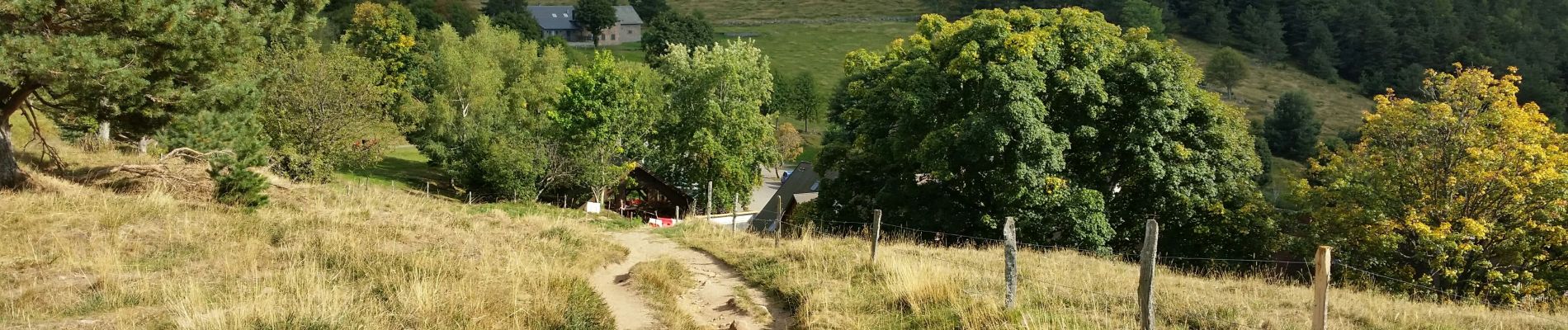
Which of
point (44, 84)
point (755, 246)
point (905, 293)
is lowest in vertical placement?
point (755, 246)

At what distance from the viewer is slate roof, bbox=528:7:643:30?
129 metres

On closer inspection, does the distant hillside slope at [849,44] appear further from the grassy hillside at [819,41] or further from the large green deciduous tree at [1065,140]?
the large green deciduous tree at [1065,140]

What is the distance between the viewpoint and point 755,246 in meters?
17.7

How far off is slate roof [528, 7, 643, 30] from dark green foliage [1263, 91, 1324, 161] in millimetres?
79515

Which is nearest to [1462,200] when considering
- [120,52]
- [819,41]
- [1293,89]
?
[120,52]

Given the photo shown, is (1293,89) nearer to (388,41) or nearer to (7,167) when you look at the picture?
(388,41)

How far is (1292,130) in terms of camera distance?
281 ft

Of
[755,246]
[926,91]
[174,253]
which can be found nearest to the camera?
[174,253]

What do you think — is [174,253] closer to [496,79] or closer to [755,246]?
[755,246]

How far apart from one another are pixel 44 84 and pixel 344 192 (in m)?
8.67

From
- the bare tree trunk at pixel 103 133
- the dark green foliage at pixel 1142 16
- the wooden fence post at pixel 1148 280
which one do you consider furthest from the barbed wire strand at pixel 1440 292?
the dark green foliage at pixel 1142 16

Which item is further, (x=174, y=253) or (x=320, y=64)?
(x=320, y=64)

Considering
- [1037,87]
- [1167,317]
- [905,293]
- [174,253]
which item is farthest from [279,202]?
[1037,87]

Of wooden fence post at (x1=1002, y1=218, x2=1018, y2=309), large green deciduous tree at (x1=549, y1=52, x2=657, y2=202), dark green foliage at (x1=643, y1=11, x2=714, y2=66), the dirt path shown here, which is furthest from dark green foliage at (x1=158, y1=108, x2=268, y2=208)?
dark green foliage at (x1=643, y1=11, x2=714, y2=66)
